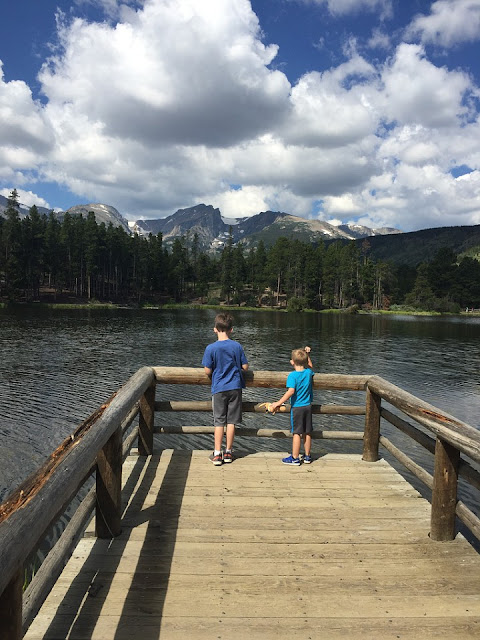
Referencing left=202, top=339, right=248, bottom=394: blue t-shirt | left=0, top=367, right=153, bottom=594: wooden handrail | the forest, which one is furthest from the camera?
the forest

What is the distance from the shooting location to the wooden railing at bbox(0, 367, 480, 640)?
79.9 inches

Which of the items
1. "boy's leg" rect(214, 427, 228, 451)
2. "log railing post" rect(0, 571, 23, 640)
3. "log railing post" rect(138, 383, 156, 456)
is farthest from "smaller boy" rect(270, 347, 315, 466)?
"log railing post" rect(0, 571, 23, 640)

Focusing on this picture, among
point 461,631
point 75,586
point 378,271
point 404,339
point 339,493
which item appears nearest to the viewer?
point 461,631

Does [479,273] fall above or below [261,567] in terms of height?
above

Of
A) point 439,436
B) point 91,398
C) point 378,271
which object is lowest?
point 91,398

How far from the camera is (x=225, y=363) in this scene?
5.88 metres

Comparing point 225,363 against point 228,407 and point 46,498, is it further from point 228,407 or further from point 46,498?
point 46,498

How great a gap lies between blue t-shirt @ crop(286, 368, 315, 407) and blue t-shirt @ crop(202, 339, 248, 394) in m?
0.77

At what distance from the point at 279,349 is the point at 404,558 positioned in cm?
3009

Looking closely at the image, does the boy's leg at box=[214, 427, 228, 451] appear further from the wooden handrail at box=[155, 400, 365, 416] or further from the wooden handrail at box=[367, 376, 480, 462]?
the wooden handrail at box=[367, 376, 480, 462]

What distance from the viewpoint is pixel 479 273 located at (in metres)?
132

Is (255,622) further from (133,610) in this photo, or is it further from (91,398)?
(91,398)

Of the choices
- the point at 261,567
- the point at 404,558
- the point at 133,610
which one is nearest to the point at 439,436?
the point at 404,558

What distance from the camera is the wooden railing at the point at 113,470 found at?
203cm
